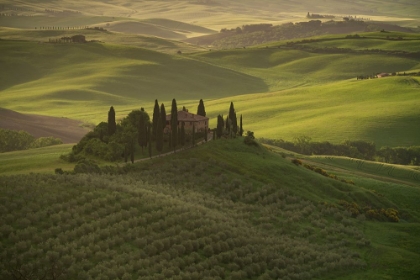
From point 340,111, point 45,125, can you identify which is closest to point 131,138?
point 45,125

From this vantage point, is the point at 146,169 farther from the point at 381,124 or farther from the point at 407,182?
the point at 381,124

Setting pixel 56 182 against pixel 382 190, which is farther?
pixel 382 190

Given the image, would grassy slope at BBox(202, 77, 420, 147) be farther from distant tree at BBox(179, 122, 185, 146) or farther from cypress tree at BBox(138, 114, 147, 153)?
cypress tree at BBox(138, 114, 147, 153)

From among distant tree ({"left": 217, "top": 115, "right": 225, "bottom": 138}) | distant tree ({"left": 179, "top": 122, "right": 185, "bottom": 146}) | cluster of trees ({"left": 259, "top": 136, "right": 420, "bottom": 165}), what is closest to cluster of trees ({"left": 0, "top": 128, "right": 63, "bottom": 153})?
distant tree ({"left": 179, "top": 122, "right": 185, "bottom": 146})

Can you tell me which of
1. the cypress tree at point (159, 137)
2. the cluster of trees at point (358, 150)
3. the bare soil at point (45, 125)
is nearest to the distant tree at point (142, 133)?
the cypress tree at point (159, 137)

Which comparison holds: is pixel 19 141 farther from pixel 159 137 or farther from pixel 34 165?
pixel 159 137

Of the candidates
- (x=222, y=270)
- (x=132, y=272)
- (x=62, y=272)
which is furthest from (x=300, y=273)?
(x=62, y=272)
